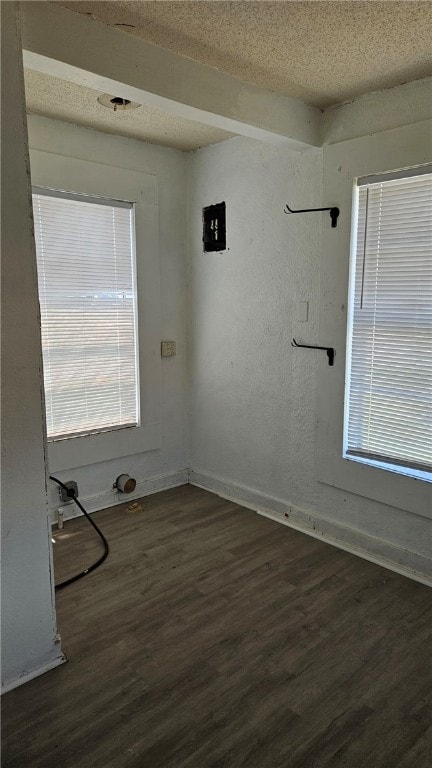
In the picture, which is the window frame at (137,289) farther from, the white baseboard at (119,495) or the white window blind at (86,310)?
the white baseboard at (119,495)

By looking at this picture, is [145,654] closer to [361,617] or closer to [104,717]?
[104,717]

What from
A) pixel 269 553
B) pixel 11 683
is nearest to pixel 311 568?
pixel 269 553

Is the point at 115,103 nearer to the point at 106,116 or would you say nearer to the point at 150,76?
the point at 106,116

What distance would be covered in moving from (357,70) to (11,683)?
109 inches

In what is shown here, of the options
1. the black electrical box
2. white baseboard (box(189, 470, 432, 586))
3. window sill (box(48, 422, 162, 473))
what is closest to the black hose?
window sill (box(48, 422, 162, 473))

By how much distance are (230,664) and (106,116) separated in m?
2.69

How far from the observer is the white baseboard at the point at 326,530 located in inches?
94.3

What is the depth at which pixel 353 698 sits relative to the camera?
5.47 ft

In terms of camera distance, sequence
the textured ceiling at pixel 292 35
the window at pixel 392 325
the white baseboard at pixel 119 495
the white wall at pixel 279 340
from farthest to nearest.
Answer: the white baseboard at pixel 119 495 < the white wall at pixel 279 340 < the window at pixel 392 325 < the textured ceiling at pixel 292 35

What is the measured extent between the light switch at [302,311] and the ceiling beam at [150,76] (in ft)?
2.69

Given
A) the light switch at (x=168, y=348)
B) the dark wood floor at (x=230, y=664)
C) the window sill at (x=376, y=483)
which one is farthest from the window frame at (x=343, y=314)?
the light switch at (x=168, y=348)

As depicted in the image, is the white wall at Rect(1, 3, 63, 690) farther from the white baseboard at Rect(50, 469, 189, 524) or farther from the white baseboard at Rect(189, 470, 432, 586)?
the white baseboard at Rect(189, 470, 432, 586)

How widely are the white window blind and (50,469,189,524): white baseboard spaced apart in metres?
0.44

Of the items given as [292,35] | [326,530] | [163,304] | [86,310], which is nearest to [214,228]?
[163,304]
